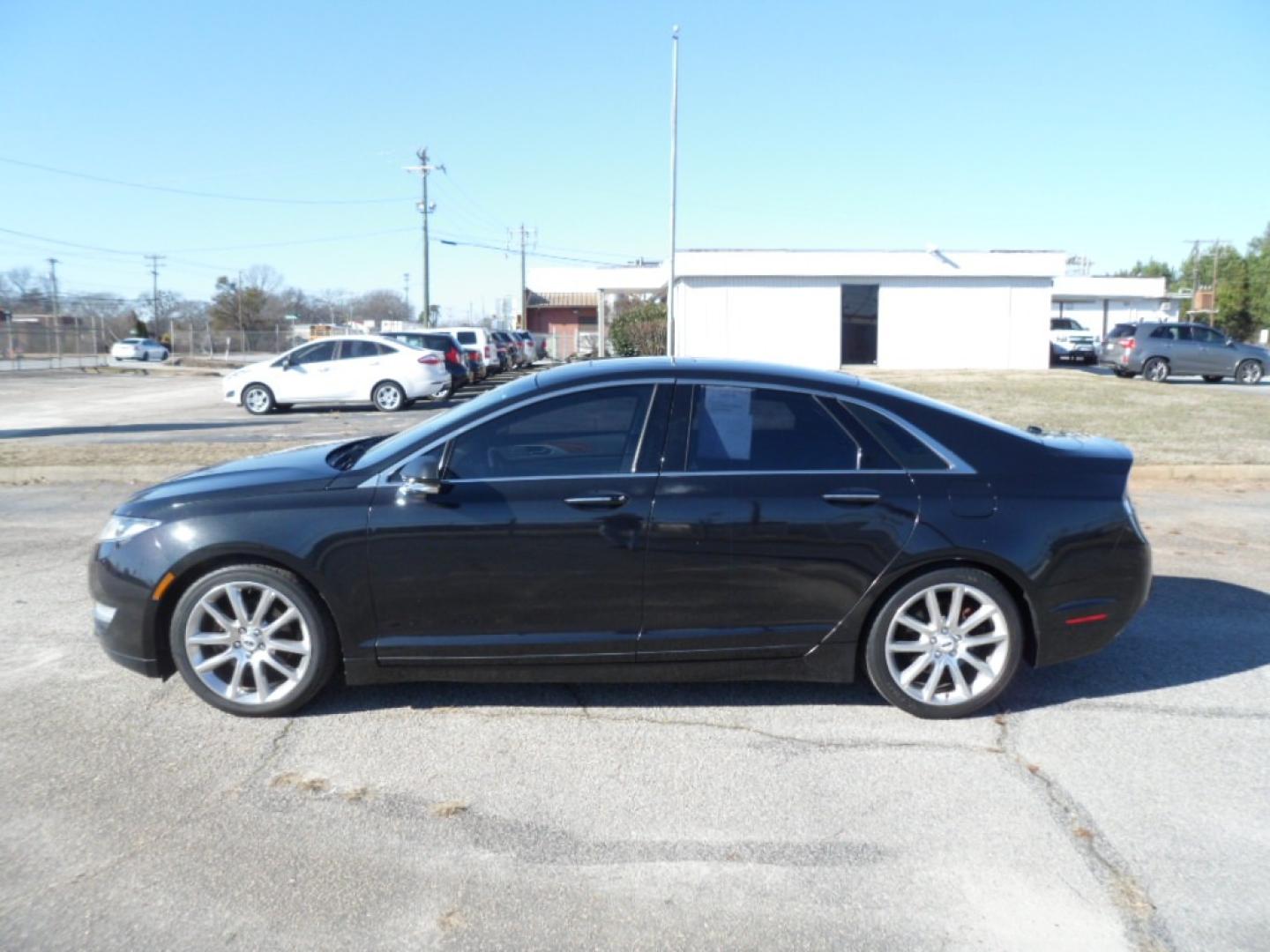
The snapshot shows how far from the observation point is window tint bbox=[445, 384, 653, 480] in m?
4.88

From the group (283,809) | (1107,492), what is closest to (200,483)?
(283,809)

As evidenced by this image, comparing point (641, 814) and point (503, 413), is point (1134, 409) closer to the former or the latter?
point (503, 413)

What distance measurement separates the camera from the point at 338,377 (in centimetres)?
2178

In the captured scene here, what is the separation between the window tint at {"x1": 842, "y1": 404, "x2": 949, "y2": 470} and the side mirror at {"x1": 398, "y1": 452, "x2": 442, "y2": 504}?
1.89 m

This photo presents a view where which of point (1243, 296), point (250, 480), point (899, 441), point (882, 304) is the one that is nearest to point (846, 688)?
point (899, 441)

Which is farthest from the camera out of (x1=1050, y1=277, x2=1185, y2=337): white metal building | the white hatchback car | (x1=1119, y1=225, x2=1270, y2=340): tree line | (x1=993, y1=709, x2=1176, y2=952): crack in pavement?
(x1=1119, y1=225, x2=1270, y2=340): tree line

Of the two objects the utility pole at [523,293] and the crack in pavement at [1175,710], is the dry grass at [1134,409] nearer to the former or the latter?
the crack in pavement at [1175,710]

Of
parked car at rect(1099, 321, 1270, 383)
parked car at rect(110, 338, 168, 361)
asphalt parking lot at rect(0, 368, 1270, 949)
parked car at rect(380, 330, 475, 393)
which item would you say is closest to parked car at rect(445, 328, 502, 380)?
parked car at rect(380, 330, 475, 393)

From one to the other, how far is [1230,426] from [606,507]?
47.8 feet

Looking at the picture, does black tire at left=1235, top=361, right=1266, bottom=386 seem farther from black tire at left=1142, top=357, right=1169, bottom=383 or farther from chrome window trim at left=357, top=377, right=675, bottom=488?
chrome window trim at left=357, top=377, right=675, bottom=488

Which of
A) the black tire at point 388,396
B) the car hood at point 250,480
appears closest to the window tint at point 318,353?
the black tire at point 388,396

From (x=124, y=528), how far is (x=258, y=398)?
57.7 feet

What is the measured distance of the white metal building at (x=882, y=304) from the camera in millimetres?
37125

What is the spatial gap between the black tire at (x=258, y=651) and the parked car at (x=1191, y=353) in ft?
100
